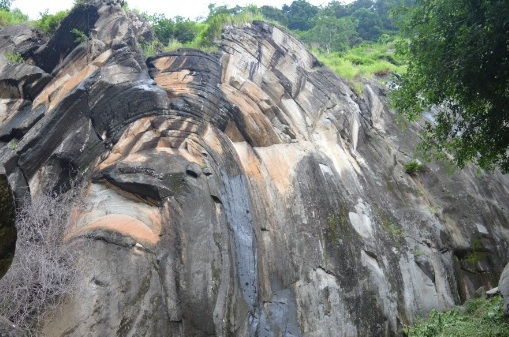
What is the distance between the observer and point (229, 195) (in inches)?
357

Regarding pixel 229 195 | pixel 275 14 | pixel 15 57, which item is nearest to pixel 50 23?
pixel 15 57

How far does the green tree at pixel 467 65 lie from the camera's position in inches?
267

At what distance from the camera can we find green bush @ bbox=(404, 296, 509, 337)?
7933mm

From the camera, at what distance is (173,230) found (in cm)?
817

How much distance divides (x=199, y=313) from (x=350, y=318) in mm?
3155

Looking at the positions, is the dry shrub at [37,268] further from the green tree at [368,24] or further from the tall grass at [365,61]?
the green tree at [368,24]

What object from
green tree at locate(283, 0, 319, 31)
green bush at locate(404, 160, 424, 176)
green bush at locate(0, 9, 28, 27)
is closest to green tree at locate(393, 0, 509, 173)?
green bush at locate(404, 160, 424, 176)

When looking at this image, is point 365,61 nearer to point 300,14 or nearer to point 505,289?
point 300,14

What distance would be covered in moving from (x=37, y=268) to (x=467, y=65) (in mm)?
7494

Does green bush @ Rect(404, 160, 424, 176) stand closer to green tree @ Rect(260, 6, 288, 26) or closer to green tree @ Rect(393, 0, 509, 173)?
green tree @ Rect(393, 0, 509, 173)

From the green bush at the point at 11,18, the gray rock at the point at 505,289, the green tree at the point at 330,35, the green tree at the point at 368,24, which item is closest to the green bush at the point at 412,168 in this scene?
the gray rock at the point at 505,289

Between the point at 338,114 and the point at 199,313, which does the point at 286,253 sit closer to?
the point at 199,313

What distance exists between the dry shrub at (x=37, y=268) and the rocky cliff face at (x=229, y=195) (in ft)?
0.82

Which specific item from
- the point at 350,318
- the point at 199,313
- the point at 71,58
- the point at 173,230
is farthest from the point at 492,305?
the point at 71,58
